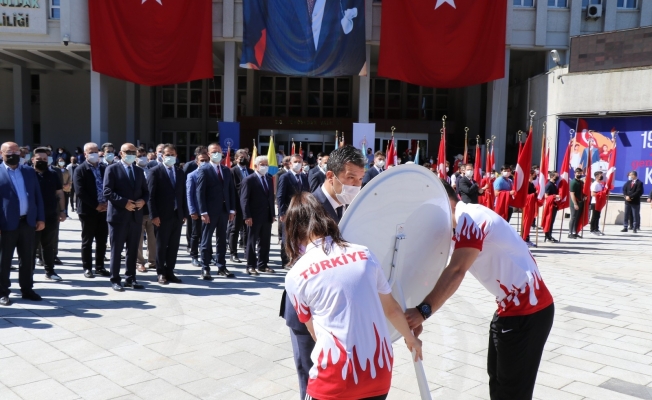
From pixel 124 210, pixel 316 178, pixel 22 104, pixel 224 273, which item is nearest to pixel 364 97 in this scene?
pixel 316 178

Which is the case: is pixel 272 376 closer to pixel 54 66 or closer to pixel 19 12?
pixel 19 12

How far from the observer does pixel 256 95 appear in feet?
122

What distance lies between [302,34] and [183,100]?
614 inches

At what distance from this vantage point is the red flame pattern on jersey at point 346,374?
2510mm

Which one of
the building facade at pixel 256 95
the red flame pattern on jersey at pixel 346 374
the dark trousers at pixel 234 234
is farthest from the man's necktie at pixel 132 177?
the building facade at pixel 256 95

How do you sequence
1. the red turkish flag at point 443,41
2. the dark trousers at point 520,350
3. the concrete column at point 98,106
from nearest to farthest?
the dark trousers at point 520,350, the red turkish flag at point 443,41, the concrete column at point 98,106

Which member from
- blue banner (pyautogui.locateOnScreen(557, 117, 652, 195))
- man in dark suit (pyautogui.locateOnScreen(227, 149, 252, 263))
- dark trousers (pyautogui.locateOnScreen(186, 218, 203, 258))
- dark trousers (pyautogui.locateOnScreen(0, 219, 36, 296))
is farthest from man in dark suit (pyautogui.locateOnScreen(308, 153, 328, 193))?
blue banner (pyautogui.locateOnScreen(557, 117, 652, 195))

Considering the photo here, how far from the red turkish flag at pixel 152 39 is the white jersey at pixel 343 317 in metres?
24.8

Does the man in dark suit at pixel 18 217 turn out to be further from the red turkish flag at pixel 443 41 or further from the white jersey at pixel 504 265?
the red turkish flag at pixel 443 41

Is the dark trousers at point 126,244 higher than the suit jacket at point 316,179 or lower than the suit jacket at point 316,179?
lower

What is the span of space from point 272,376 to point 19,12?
27.1m

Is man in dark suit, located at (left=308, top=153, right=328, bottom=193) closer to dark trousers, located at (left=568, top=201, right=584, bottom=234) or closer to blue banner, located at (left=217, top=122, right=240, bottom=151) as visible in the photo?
dark trousers, located at (left=568, top=201, right=584, bottom=234)

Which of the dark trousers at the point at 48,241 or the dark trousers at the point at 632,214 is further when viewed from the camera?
the dark trousers at the point at 632,214

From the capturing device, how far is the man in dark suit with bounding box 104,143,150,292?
8.23 metres
